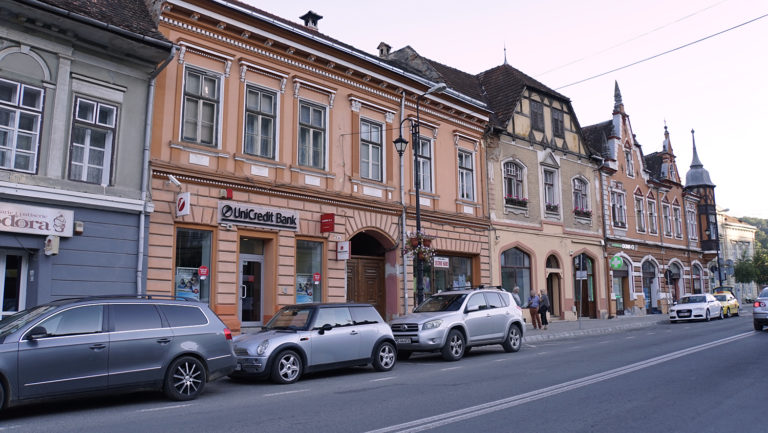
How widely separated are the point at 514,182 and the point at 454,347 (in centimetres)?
1407

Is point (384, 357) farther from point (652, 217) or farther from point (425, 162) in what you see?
point (652, 217)

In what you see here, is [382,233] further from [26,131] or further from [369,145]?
[26,131]

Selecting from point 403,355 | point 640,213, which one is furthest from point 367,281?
point 640,213

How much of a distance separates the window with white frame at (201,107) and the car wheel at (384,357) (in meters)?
7.61

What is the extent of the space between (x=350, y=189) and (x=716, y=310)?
23251 mm

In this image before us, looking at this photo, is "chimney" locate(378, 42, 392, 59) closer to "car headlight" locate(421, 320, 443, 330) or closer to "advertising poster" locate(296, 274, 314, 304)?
"advertising poster" locate(296, 274, 314, 304)

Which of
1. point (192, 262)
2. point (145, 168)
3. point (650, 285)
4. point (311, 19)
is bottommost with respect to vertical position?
point (650, 285)

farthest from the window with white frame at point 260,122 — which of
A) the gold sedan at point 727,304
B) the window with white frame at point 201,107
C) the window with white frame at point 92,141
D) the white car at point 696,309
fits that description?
the gold sedan at point 727,304

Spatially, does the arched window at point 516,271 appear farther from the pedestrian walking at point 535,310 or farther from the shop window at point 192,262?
the shop window at point 192,262

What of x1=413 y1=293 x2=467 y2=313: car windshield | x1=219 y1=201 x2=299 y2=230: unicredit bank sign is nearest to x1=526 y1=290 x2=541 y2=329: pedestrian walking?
x1=413 y1=293 x2=467 y2=313: car windshield

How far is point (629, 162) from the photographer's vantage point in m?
37.2

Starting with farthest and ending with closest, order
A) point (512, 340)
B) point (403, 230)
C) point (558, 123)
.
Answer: point (558, 123)
point (403, 230)
point (512, 340)

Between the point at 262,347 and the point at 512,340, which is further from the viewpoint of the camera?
the point at 512,340

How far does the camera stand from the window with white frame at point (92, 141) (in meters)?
13.6
